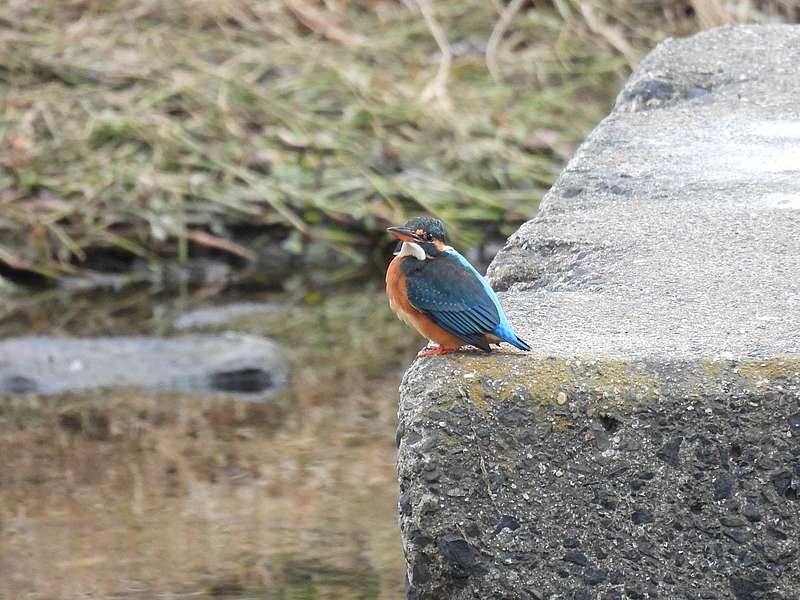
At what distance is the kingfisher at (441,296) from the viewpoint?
2.46m

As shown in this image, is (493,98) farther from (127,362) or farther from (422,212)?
(127,362)

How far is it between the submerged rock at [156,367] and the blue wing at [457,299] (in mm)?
2890

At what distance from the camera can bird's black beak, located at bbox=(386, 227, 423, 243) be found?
8.86ft

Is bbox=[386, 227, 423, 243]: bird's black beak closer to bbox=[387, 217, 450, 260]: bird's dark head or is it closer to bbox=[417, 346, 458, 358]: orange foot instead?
bbox=[387, 217, 450, 260]: bird's dark head

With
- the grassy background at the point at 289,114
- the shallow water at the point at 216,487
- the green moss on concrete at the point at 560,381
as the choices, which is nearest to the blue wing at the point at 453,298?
the green moss on concrete at the point at 560,381

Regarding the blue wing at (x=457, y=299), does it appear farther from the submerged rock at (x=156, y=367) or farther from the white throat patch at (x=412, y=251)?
the submerged rock at (x=156, y=367)

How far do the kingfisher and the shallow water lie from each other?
1.18 m

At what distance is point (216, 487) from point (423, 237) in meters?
2.07

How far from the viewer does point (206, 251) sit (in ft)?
25.1

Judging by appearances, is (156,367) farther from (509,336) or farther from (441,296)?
(509,336)

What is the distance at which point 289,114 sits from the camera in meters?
8.39

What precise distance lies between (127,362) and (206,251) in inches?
76.1

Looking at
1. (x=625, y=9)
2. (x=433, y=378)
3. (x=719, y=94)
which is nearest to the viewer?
(x=433, y=378)

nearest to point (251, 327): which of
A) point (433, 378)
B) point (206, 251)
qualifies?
point (206, 251)
